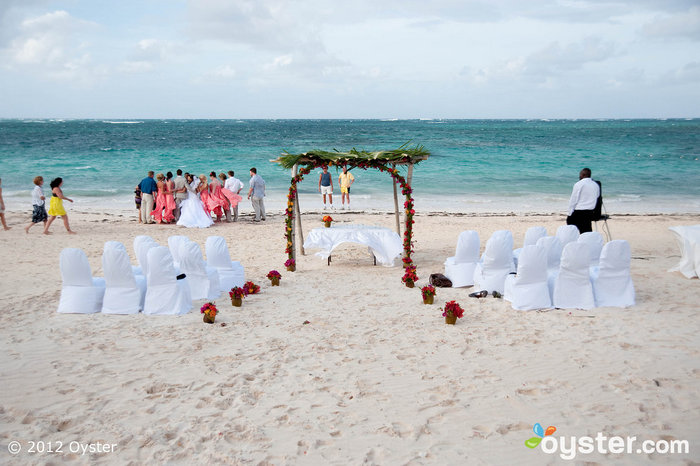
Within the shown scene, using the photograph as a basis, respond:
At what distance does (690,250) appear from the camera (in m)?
8.80

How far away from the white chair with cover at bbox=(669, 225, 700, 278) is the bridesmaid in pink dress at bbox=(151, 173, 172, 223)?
12744 millimetres

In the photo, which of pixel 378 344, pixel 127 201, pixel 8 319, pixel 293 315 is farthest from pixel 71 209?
pixel 378 344

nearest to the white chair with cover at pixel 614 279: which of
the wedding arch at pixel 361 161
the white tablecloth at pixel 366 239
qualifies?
the wedding arch at pixel 361 161

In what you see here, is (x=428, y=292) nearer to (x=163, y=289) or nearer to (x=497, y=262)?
(x=497, y=262)

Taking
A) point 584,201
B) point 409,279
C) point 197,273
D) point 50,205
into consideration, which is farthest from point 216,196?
point 584,201

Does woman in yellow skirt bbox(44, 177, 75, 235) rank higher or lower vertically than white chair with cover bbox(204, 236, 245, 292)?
higher

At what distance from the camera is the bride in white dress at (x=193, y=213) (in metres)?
14.5

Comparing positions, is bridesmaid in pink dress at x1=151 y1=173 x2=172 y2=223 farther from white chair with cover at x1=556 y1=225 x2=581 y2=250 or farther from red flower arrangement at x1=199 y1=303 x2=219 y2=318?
white chair with cover at x1=556 y1=225 x2=581 y2=250

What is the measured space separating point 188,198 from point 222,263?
23.5 feet

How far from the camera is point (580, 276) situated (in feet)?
23.6

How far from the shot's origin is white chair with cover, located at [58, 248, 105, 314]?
22.7 feet

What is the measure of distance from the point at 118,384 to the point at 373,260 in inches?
248

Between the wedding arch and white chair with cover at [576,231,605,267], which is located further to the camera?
the wedding arch

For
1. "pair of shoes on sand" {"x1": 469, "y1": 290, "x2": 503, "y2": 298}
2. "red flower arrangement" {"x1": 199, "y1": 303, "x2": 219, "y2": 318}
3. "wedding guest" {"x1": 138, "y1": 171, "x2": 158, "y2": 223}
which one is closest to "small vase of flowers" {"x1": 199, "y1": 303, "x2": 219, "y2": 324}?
"red flower arrangement" {"x1": 199, "y1": 303, "x2": 219, "y2": 318}
